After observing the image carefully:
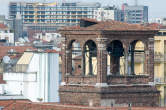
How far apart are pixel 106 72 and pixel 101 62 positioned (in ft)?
1.80

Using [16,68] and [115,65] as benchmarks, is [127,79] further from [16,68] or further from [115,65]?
[16,68]

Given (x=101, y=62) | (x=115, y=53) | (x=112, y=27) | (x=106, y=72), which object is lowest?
(x=106, y=72)

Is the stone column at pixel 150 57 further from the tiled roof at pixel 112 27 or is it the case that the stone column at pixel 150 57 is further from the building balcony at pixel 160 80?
the building balcony at pixel 160 80

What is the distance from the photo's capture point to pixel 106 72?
62.5 metres

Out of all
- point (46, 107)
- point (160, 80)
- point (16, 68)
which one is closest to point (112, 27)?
point (46, 107)

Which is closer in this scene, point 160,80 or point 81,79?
point 81,79

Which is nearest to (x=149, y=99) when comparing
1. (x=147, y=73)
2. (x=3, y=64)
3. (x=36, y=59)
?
(x=147, y=73)

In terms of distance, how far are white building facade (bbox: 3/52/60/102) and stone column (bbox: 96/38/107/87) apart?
4069 cm

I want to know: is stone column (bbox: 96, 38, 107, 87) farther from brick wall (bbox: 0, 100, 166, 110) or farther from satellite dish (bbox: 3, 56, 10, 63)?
satellite dish (bbox: 3, 56, 10, 63)

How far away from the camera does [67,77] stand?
64.8 m

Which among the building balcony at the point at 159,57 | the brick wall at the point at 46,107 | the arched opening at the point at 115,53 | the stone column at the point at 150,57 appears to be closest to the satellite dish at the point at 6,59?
the building balcony at the point at 159,57

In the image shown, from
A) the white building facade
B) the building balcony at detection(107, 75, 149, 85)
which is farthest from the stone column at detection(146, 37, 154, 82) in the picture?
the white building facade

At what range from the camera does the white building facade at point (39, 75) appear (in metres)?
104

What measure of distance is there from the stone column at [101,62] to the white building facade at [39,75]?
4069 cm
